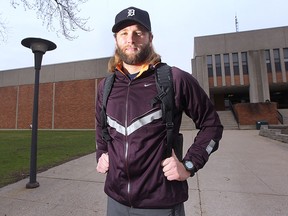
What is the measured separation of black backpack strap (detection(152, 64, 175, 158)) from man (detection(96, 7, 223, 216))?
0.03 meters

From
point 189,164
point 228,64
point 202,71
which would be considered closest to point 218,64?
point 228,64

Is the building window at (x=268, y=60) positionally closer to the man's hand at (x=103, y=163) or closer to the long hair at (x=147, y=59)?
the long hair at (x=147, y=59)

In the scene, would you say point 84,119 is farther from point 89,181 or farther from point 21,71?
point 89,181

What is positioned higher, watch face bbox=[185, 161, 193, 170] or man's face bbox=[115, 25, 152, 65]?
man's face bbox=[115, 25, 152, 65]

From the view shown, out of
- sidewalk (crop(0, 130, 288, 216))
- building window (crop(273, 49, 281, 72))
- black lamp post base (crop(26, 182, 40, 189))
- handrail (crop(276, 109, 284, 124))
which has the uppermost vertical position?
building window (crop(273, 49, 281, 72))

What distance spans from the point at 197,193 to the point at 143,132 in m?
3.42

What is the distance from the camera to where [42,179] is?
5.47 metres

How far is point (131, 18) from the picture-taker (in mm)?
1690

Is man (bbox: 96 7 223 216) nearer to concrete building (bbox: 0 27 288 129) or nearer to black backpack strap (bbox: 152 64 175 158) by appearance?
black backpack strap (bbox: 152 64 175 158)

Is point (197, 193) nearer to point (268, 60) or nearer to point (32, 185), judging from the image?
point (32, 185)

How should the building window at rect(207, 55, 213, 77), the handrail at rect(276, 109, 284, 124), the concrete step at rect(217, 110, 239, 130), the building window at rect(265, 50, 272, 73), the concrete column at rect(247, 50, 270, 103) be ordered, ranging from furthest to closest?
the building window at rect(207, 55, 213, 77)
the building window at rect(265, 50, 272, 73)
the concrete column at rect(247, 50, 270, 103)
the handrail at rect(276, 109, 284, 124)
the concrete step at rect(217, 110, 239, 130)

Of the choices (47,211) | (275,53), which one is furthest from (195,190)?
(275,53)

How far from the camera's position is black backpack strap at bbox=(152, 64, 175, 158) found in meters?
1.48

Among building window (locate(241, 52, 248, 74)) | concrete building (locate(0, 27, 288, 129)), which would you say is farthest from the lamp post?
building window (locate(241, 52, 248, 74))
